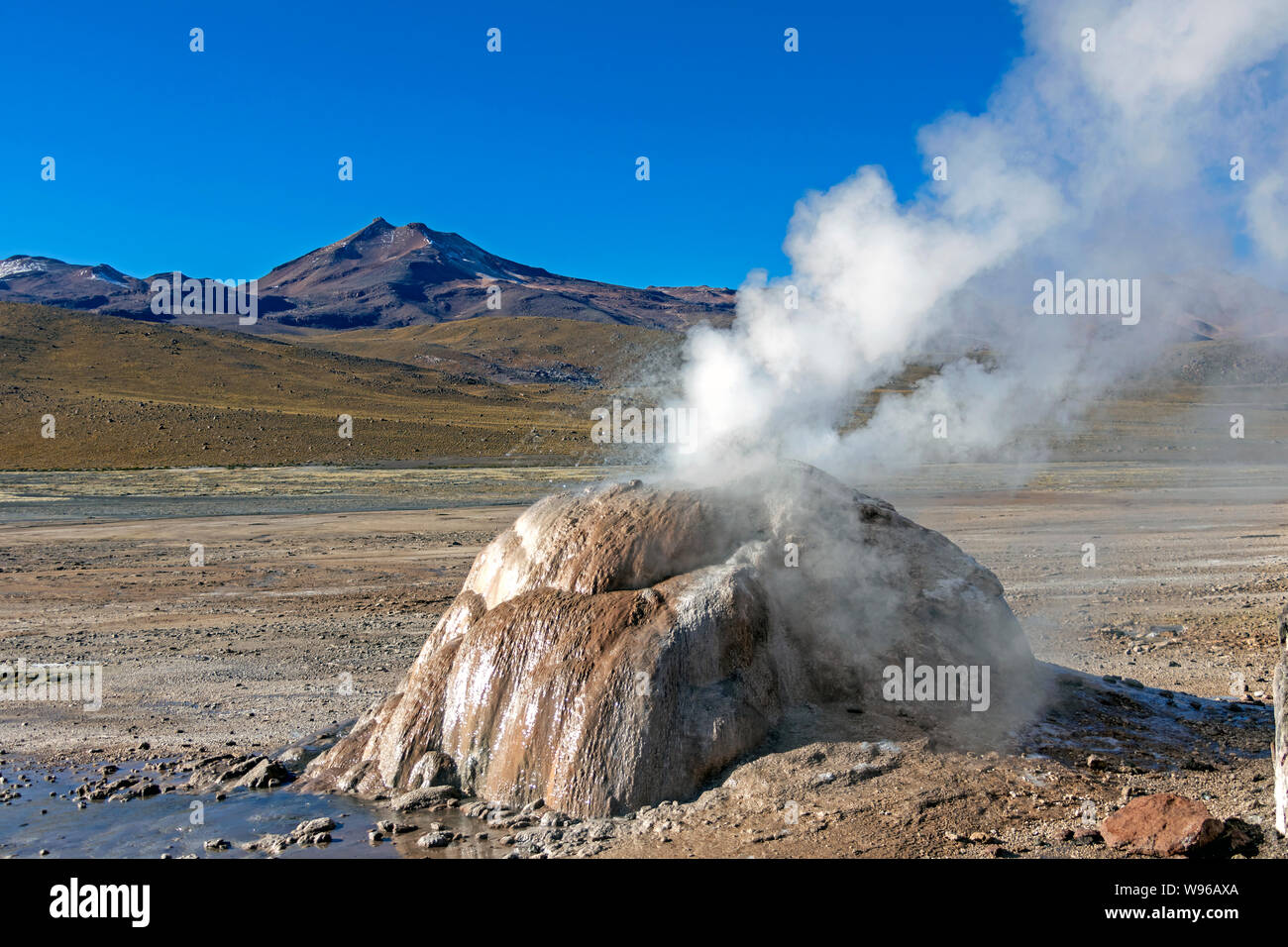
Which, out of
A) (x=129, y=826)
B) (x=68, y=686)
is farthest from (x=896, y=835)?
(x=68, y=686)

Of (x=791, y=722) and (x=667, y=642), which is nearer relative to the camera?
(x=667, y=642)

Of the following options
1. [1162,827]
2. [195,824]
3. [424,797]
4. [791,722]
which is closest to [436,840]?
[424,797]

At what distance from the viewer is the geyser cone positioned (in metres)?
8.23

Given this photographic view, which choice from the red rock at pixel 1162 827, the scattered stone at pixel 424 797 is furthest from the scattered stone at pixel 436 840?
the red rock at pixel 1162 827

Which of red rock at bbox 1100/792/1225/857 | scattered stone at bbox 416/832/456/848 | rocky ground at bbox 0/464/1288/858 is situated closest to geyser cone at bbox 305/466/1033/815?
rocky ground at bbox 0/464/1288/858

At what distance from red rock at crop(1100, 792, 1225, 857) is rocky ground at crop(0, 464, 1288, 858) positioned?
0.19 metres

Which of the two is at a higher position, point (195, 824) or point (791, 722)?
point (791, 722)

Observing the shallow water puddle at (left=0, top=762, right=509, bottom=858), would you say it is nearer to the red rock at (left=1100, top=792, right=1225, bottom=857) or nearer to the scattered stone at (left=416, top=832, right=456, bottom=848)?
the scattered stone at (left=416, top=832, right=456, bottom=848)

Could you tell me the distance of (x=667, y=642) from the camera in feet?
27.5

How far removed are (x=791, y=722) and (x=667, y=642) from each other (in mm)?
1362

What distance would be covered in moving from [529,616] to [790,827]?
2970 mm

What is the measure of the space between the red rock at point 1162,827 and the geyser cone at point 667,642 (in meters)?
2.18

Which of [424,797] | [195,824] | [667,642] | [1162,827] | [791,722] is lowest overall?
[195,824]

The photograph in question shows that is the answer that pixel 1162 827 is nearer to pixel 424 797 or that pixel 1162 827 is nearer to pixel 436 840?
pixel 436 840
